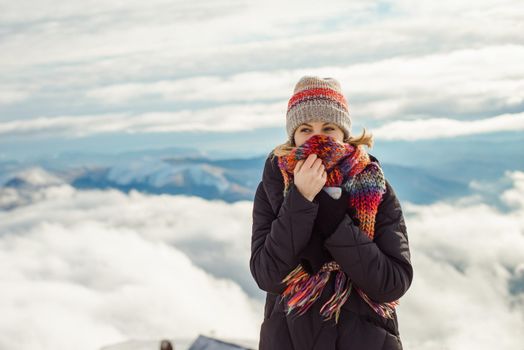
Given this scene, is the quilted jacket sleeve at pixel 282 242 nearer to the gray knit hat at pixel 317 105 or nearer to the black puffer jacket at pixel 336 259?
the black puffer jacket at pixel 336 259

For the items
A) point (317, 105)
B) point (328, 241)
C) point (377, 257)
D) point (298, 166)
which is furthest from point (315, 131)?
point (377, 257)

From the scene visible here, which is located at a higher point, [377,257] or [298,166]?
[298,166]

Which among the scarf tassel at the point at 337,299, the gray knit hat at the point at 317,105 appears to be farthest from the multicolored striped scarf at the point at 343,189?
the gray knit hat at the point at 317,105

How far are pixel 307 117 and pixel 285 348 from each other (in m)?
1.24

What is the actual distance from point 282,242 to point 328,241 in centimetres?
23

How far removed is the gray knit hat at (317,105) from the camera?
345 cm

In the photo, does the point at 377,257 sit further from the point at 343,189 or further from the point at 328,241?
the point at 343,189

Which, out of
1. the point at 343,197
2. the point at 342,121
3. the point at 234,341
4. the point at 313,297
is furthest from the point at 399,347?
the point at 234,341

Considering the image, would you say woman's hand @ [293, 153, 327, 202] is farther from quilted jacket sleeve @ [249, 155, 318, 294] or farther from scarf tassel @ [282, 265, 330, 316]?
scarf tassel @ [282, 265, 330, 316]

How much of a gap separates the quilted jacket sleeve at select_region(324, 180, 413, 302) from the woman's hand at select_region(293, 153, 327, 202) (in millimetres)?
218

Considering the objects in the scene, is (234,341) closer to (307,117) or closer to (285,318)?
(285,318)

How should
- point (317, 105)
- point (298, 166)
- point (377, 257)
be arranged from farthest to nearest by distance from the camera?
point (317, 105), point (298, 166), point (377, 257)

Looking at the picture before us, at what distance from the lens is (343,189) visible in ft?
11.0

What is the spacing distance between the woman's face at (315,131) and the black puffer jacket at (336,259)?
22 centimetres
